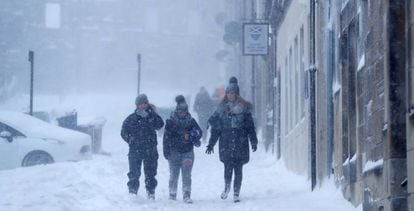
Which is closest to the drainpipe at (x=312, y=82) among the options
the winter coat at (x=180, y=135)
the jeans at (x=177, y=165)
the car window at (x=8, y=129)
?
the winter coat at (x=180, y=135)

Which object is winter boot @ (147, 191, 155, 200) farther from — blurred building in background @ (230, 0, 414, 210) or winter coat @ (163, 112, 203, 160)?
blurred building in background @ (230, 0, 414, 210)

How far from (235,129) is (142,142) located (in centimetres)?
143

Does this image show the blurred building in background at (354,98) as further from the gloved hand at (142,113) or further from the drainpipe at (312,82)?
the gloved hand at (142,113)

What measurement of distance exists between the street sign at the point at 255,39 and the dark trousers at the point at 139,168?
9.90 metres

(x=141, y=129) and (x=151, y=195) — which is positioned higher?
(x=141, y=129)

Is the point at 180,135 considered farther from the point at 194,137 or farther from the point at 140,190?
the point at 140,190

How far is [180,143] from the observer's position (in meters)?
12.9

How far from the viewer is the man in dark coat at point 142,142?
1288 cm

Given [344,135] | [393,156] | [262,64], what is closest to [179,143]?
[344,135]

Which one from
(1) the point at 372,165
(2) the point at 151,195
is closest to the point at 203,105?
(2) the point at 151,195

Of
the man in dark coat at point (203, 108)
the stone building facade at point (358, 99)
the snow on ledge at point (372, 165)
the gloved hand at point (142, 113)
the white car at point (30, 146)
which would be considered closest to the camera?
the stone building facade at point (358, 99)

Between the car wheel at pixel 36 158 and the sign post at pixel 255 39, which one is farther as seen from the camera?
the sign post at pixel 255 39

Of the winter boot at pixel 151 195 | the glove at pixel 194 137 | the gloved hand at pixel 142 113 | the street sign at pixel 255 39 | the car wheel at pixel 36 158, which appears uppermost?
the street sign at pixel 255 39

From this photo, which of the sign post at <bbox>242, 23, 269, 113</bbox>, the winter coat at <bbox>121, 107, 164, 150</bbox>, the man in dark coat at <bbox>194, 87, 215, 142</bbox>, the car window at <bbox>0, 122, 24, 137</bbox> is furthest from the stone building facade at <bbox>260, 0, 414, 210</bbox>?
the man in dark coat at <bbox>194, 87, 215, 142</bbox>
